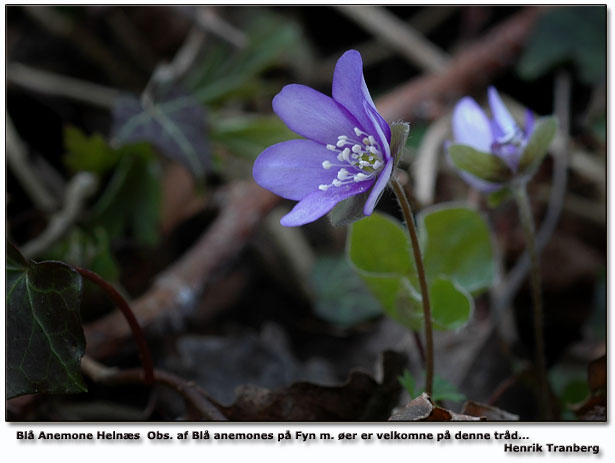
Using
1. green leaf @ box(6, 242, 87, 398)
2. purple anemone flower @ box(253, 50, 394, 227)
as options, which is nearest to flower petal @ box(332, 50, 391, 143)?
purple anemone flower @ box(253, 50, 394, 227)

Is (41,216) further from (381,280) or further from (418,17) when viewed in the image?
(418,17)

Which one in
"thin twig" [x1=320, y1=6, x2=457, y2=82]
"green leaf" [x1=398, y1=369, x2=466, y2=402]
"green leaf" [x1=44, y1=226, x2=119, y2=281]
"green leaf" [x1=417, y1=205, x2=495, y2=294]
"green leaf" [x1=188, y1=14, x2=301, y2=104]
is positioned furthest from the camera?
"thin twig" [x1=320, y1=6, x2=457, y2=82]

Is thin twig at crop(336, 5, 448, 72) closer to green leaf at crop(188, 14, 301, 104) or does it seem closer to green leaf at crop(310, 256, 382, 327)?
green leaf at crop(188, 14, 301, 104)

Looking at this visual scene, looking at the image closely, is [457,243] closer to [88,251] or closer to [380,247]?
[380,247]

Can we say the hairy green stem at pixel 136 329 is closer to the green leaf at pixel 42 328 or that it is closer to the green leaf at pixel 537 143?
the green leaf at pixel 42 328

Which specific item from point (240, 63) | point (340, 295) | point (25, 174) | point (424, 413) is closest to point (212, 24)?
point (240, 63)

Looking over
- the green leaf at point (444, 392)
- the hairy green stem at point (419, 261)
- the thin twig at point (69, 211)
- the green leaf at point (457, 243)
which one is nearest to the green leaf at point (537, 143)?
the green leaf at point (457, 243)
